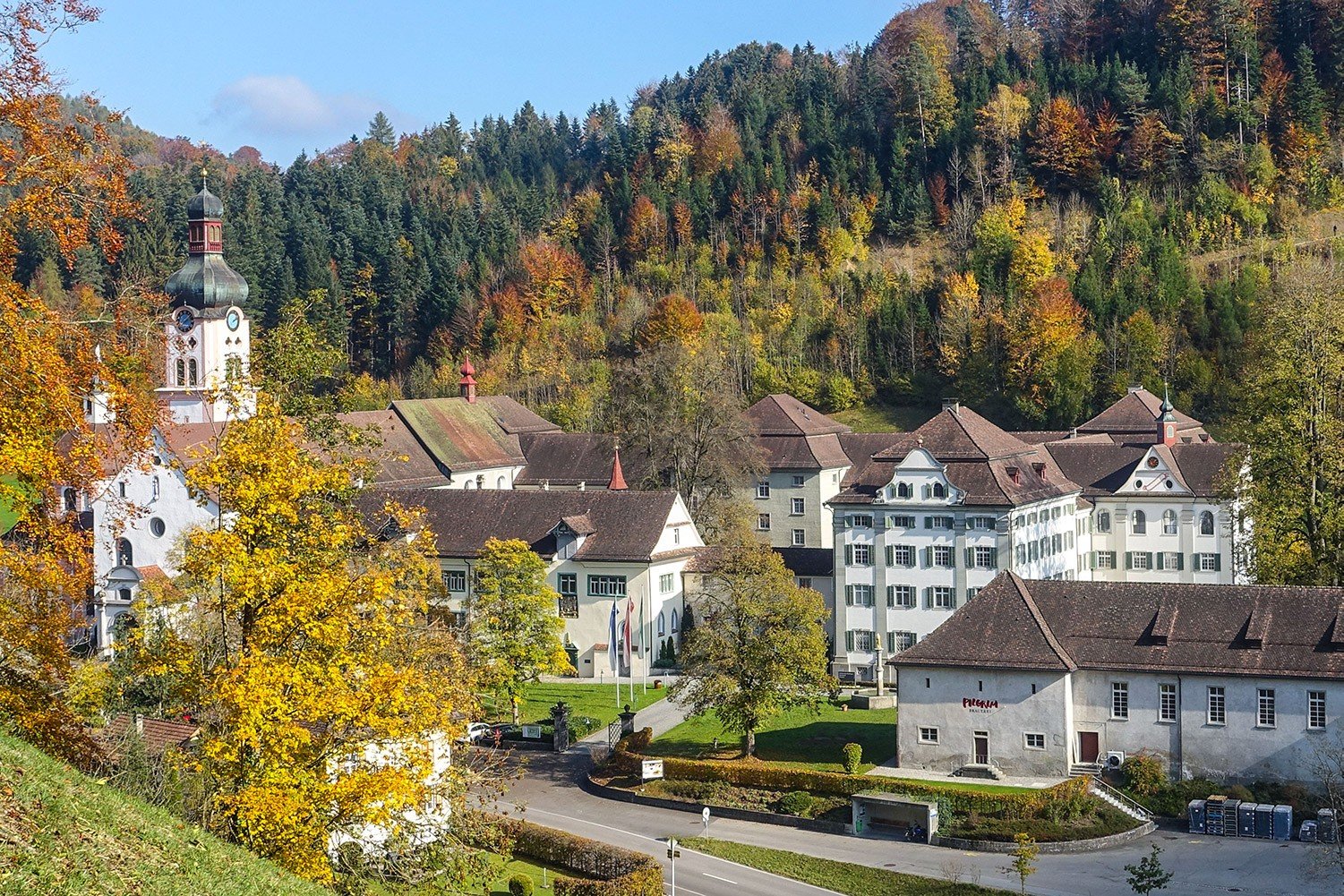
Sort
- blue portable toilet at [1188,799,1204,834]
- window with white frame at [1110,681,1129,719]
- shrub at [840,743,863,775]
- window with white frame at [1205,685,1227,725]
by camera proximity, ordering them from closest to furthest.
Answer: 1. blue portable toilet at [1188,799,1204,834]
2. window with white frame at [1205,685,1227,725]
3. window with white frame at [1110,681,1129,719]
4. shrub at [840,743,863,775]

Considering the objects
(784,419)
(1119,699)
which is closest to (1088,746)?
(1119,699)

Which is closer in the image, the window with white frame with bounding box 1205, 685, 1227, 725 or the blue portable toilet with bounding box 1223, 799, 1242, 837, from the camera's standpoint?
the blue portable toilet with bounding box 1223, 799, 1242, 837

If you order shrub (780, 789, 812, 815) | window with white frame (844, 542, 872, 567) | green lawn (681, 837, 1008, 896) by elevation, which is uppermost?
window with white frame (844, 542, 872, 567)

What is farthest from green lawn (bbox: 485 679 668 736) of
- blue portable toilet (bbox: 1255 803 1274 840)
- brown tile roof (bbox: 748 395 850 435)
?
brown tile roof (bbox: 748 395 850 435)

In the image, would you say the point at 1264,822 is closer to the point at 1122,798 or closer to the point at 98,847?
the point at 1122,798

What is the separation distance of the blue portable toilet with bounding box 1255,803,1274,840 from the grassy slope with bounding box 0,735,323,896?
92.5 ft

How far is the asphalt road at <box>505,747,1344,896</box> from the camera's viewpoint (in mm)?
35656

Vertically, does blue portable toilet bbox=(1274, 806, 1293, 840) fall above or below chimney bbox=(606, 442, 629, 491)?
below

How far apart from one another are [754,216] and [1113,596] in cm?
9478

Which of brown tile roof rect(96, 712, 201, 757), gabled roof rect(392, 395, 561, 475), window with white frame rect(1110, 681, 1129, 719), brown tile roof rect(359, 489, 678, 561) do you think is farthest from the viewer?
gabled roof rect(392, 395, 561, 475)

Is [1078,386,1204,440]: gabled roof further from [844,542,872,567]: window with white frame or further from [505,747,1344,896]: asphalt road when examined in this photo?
[505,747,1344,896]: asphalt road

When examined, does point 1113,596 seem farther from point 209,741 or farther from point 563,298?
point 563,298

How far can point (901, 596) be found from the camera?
60031 mm

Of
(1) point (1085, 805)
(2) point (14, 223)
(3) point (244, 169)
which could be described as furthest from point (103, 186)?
(3) point (244, 169)
